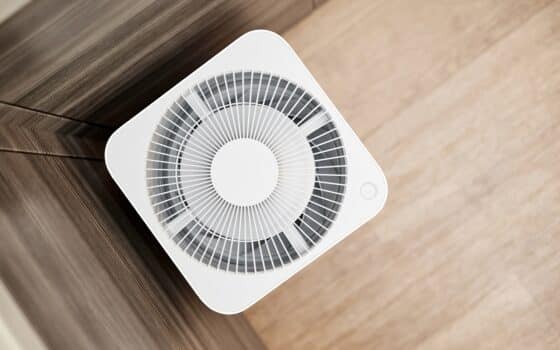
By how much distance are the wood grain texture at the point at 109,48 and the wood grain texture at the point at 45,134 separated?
1 cm

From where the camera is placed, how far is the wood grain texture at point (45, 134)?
62 centimetres

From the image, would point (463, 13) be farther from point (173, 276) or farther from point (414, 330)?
point (173, 276)

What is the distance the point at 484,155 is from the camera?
1137 millimetres

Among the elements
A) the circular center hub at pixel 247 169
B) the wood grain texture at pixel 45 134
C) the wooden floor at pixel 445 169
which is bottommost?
the wooden floor at pixel 445 169

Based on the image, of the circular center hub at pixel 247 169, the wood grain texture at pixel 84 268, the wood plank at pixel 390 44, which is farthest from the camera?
the wood plank at pixel 390 44

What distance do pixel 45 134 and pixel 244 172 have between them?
0.29m

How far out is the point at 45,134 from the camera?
0.72m

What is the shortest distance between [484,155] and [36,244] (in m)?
0.94

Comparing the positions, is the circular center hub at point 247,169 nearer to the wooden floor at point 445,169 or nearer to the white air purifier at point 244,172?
the white air purifier at point 244,172

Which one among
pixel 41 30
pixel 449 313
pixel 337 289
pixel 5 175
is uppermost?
pixel 41 30

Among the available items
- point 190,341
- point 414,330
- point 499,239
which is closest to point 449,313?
point 414,330

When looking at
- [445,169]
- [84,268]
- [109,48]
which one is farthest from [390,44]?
[84,268]

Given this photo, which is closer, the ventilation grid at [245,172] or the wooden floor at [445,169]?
the ventilation grid at [245,172]

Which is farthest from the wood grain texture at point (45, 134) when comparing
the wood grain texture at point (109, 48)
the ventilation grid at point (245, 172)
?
the ventilation grid at point (245, 172)
